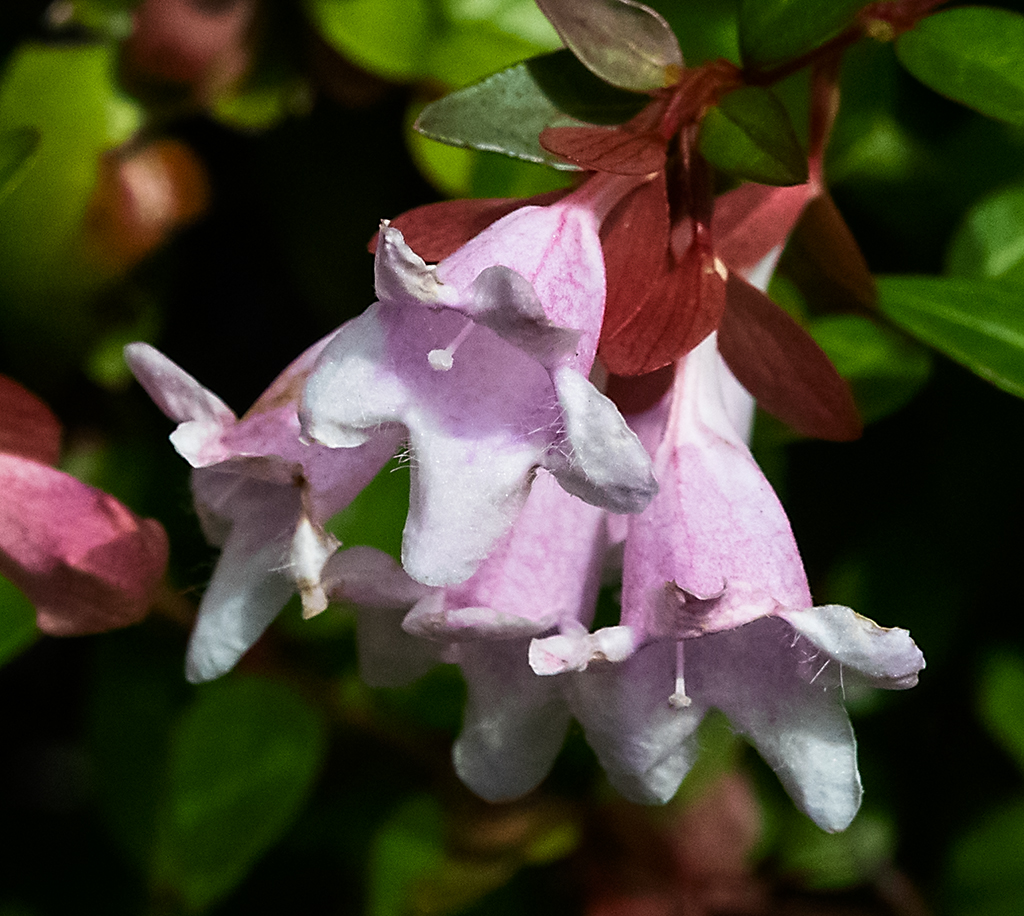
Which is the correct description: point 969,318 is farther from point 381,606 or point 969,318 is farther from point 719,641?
point 381,606

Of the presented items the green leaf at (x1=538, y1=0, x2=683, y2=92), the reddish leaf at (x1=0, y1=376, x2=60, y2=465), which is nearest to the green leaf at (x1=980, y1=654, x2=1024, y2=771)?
the green leaf at (x1=538, y1=0, x2=683, y2=92)

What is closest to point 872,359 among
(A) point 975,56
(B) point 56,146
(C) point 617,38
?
(A) point 975,56

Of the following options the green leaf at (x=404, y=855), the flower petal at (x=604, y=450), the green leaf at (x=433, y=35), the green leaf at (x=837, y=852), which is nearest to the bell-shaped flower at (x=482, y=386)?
the flower petal at (x=604, y=450)

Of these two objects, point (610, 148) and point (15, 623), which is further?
point (15, 623)

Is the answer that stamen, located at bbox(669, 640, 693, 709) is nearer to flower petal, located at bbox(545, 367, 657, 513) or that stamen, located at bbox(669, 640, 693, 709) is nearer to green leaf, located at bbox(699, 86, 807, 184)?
flower petal, located at bbox(545, 367, 657, 513)

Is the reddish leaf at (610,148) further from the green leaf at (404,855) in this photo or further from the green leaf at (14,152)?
the green leaf at (404,855)

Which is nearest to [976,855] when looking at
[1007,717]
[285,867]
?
[1007,717]

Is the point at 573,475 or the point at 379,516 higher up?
the point at 573,475
